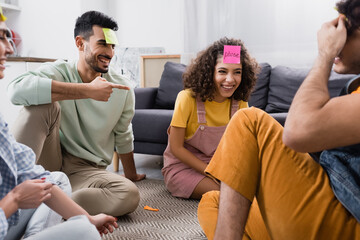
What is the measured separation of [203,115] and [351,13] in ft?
3.35

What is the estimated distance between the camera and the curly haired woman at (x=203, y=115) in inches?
66.7

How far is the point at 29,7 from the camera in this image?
369 cm

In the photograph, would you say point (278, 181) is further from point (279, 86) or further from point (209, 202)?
point (279, 86)

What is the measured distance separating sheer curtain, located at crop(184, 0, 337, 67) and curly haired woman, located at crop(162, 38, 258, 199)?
1.31 metres

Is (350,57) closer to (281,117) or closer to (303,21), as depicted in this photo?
(281,117)

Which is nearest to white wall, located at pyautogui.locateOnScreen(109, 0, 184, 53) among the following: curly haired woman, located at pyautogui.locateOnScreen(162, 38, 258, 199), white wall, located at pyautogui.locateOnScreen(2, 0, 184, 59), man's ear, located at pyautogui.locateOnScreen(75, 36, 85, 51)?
white wall, located at pyautogui.locateOnScreen(2, 0, 184, 59)

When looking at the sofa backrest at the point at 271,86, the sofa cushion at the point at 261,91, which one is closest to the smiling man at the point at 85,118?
the sofa backrest at the point at 271,86

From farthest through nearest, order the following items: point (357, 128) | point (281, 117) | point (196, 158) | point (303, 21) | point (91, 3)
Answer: point (91, 3)
point (303, 21)
point (281, 117)
point (196, 158)
point (357, 128)

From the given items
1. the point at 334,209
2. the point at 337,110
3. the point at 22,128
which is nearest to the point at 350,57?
the point at 337,110

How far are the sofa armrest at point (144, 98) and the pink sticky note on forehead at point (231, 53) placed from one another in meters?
1.11

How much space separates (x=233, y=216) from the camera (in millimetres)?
808

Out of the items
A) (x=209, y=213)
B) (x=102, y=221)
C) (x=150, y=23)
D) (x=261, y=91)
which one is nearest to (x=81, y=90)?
(x=102, y=221)

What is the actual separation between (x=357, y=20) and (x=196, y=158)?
3.48ft

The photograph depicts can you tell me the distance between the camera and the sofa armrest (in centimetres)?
268
